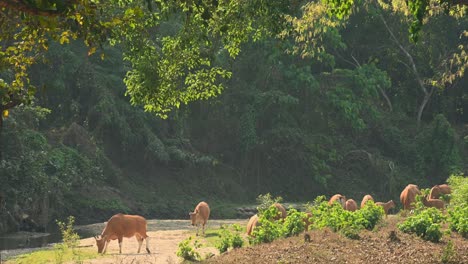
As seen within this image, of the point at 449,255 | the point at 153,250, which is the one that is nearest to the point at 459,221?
the point at 449,255

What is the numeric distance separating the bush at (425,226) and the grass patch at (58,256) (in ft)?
23.2

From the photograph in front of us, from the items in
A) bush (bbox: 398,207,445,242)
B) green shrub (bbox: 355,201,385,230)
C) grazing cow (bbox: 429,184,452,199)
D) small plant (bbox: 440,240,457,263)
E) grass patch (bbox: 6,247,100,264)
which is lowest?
small plant (bbox: 440,240,457,263)

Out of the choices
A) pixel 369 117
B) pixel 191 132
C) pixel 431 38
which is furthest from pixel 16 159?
pixel 431 38

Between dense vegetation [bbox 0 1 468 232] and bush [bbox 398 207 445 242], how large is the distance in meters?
17.1

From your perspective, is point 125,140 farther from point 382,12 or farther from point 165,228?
point 382,12

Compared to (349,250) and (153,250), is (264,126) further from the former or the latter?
(349,250)

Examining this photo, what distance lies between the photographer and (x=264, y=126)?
4544 cm

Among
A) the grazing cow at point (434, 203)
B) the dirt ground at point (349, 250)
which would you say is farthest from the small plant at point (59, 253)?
the grazing cow at point (434, 203)

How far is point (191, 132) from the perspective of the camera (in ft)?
152

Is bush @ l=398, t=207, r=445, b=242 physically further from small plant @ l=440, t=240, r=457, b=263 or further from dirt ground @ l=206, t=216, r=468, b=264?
small plant @ l=440, t=240, r=457, b=263

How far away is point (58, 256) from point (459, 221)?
345 inches

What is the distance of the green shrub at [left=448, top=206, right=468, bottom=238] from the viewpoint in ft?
60.0

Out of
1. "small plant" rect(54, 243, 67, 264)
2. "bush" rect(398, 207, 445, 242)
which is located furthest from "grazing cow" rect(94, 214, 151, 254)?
"bush" rect(398, 207, 445, 242)

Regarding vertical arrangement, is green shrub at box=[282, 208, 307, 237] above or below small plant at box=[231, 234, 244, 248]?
above
